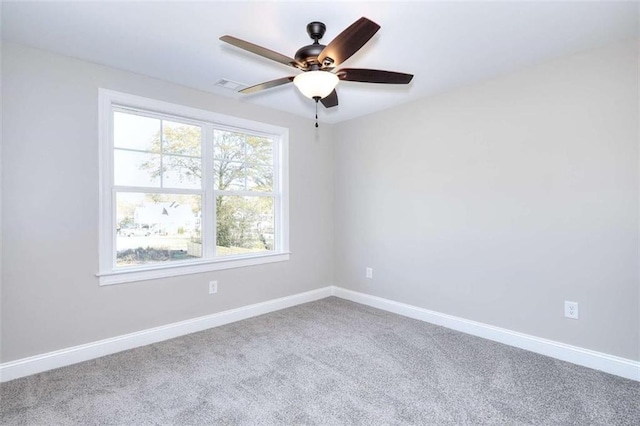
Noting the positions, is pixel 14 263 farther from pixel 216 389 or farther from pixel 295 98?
pixel 295 98

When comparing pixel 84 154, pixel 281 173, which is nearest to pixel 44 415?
pixel 84 154

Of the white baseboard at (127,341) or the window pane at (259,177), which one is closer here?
the white baseboard at (127,341)

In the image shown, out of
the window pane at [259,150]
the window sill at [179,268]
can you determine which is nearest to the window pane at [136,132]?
the window pane at [259,150]

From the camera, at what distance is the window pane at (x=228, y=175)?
349 centimetres

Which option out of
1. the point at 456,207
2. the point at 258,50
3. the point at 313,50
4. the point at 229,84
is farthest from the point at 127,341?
the point at 456,207

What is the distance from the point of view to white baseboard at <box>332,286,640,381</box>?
92.9 inches

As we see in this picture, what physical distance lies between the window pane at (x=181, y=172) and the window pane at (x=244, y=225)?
0.34 meters

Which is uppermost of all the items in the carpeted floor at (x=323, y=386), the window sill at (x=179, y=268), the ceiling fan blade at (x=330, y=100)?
the ceiling fan blade at (x=330, y=100)

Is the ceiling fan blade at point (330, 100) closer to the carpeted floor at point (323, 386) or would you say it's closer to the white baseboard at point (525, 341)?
the carpeted floor at point (323, 386)

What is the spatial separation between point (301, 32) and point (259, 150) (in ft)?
5.94

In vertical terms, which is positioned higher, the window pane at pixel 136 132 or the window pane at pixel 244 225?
the window pane at pixel 136 132

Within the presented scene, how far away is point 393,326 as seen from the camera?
3.35m

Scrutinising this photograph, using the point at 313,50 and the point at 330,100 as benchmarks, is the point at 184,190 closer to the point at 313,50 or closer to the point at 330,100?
the point at 330,100

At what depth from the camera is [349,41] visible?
1.69 m
